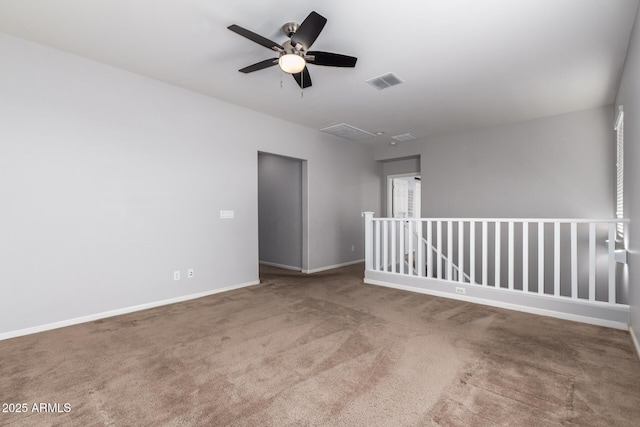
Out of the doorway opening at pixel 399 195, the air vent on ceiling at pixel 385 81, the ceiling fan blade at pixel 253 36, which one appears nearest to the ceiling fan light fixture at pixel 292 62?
the ceiling fan blade at pixel 253 36

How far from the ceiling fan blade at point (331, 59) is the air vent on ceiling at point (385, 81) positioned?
1.00 meters

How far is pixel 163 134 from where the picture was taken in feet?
12.0

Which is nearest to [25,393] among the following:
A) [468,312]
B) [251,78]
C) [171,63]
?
[171,63]

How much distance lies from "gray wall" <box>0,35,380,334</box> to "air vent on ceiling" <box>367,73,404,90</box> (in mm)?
1911

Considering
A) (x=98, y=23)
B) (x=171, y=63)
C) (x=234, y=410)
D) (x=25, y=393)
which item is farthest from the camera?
(x=171, y=63)

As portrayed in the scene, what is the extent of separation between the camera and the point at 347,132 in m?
5.77

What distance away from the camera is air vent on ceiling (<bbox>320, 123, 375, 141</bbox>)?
5457mm

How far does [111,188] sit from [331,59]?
8.80ft

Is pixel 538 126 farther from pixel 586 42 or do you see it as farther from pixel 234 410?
pixel 234 410

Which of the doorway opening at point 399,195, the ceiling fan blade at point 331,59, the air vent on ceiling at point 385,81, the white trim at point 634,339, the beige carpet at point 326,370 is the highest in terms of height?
the air vent on ceiling at point 385,81

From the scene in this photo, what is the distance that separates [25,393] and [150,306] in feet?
5.52

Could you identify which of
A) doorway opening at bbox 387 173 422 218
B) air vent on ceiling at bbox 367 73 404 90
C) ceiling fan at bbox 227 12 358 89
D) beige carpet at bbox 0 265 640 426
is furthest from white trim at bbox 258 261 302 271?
ceiling fan at bbox 227 12 358 89

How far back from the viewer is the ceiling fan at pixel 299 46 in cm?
219

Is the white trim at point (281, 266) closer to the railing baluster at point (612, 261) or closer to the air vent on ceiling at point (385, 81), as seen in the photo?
the air vent on ceiling at point (385, 81)
